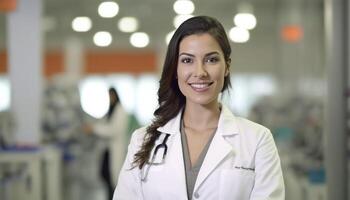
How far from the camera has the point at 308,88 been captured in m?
9.37

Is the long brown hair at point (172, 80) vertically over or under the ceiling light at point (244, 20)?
under

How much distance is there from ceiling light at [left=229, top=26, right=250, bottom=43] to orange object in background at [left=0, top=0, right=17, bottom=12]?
5.33m

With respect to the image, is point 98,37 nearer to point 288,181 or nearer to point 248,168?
point 288,181

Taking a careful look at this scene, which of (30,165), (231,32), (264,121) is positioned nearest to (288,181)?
(264,121)

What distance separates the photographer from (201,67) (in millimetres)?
2033

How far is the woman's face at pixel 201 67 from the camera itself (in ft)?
6.69

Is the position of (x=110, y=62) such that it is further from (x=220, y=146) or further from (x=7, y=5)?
(x=220, y=146)

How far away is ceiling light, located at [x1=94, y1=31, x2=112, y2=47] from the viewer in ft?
45.4

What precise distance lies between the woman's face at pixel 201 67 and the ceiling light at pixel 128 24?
10.1m

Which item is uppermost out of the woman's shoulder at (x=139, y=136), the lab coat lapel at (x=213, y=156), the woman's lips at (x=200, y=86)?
the woman's lips at (x=200, y=86)

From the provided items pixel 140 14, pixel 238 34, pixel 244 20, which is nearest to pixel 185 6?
pixel 244 20

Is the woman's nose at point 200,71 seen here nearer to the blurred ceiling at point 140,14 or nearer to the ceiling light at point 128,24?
the blurred ceiling at point 140,14

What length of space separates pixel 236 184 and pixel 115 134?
16.3 ft

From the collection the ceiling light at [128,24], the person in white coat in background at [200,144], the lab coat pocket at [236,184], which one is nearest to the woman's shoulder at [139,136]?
the person in white coat in background at [200,144]
